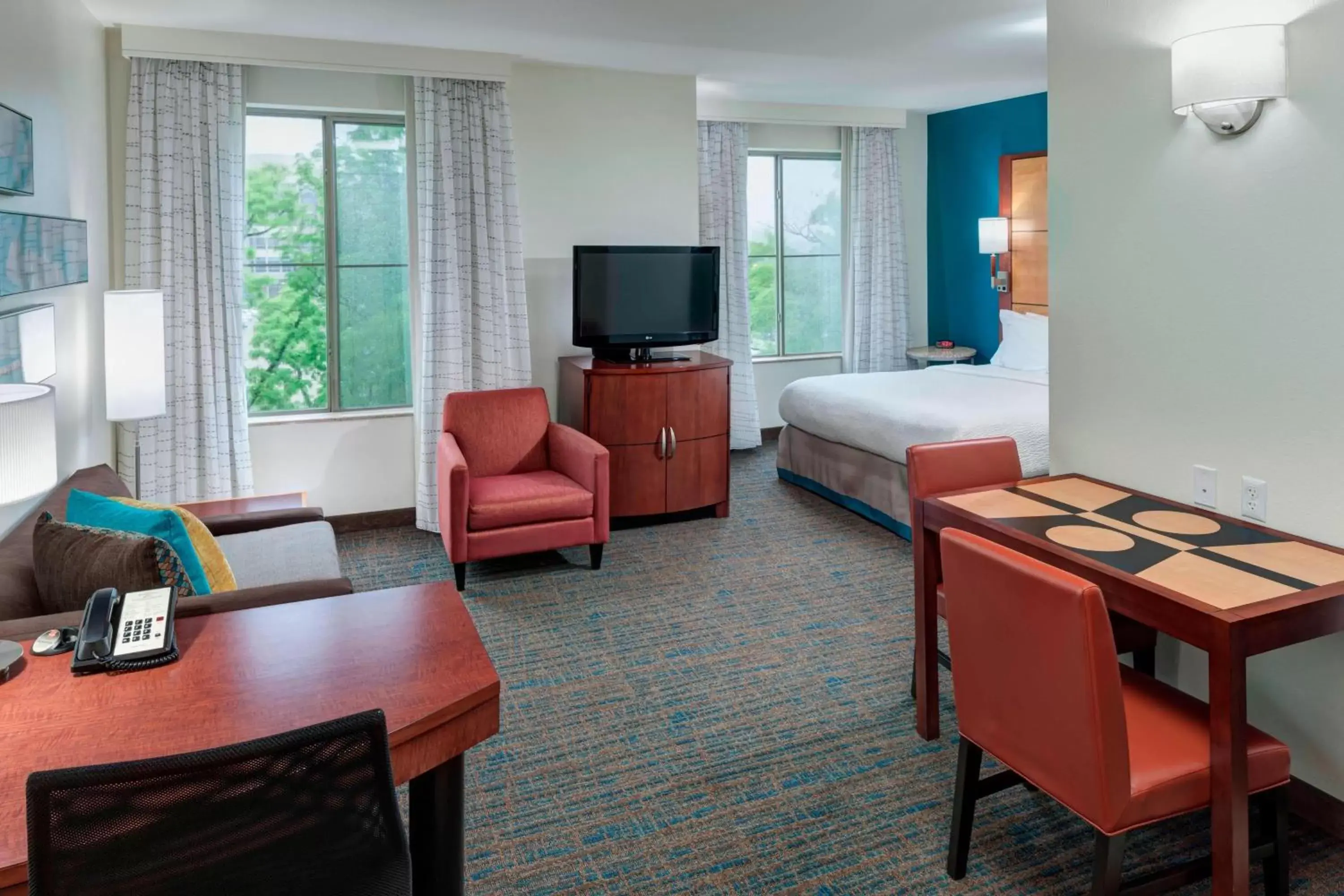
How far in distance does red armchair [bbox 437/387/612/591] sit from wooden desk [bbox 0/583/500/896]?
231cm

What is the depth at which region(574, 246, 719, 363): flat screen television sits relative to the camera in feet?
17.3

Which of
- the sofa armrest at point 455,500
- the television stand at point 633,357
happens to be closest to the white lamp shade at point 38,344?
the sofa armrest at point 455,500

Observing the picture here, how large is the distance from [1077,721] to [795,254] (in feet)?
20.0

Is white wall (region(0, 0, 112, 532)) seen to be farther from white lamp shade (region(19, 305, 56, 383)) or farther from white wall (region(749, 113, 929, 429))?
white wall (region(749, 113, 929, 429))

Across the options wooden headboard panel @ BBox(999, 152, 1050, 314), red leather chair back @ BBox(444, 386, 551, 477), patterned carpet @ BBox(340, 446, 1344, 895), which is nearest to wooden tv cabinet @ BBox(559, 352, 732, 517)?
red leather chair back @ BBox(444, 386, 551, 477)

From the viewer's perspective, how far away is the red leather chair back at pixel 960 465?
2910 millimetres

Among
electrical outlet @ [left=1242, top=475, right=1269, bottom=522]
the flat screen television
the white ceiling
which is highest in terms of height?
the white ceiling

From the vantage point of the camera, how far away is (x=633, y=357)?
539 cm

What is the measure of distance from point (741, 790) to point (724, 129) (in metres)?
5.38

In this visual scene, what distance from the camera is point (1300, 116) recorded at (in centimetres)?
224

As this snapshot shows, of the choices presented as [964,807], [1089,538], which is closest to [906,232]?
[1089,538]

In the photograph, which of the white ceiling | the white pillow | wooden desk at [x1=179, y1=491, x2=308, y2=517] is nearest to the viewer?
wooden desk at [x1=179, y1=491, x2=308, y2=517]

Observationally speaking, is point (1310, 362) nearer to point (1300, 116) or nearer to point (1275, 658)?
Answer: point (1300, 116)

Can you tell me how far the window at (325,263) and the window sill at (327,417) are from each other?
0.05 metres
